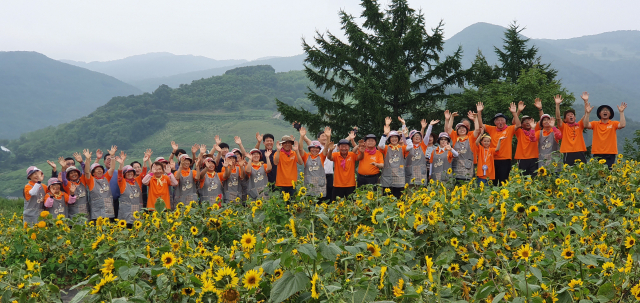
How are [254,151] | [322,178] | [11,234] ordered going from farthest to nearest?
[254,151] → [322,178] → [11,234]

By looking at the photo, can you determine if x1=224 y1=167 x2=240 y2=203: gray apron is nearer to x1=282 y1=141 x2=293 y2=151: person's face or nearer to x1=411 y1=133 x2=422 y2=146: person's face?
x1=282 y1=141 x2=293 y2=151: person's face

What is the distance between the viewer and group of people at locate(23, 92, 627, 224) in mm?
7910

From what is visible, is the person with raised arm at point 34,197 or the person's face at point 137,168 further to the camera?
the person's face at point 137,168

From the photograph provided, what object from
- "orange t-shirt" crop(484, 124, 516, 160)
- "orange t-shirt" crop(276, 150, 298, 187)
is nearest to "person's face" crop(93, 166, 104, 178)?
"orange t-shirt" crop(276, 150, 298, 187)

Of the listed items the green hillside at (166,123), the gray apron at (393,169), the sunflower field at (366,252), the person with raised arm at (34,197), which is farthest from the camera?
the green hillside at (166,123)

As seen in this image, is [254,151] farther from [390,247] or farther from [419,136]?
[390,247]

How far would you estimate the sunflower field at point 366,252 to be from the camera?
7.73 feet

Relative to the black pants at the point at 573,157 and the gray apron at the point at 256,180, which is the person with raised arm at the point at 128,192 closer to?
the gray apron at the point at 256,180

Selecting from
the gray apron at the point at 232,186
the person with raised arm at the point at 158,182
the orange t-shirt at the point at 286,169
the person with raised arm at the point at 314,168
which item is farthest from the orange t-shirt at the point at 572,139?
the person with raised arm at the point at 158,182

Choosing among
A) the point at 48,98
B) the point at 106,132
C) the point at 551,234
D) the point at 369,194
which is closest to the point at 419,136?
the point at 369,194

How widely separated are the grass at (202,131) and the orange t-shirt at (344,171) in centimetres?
7084

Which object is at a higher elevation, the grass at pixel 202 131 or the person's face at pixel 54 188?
the grass at pixel 202 131

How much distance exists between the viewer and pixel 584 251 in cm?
301

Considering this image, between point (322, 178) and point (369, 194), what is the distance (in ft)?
11.1
